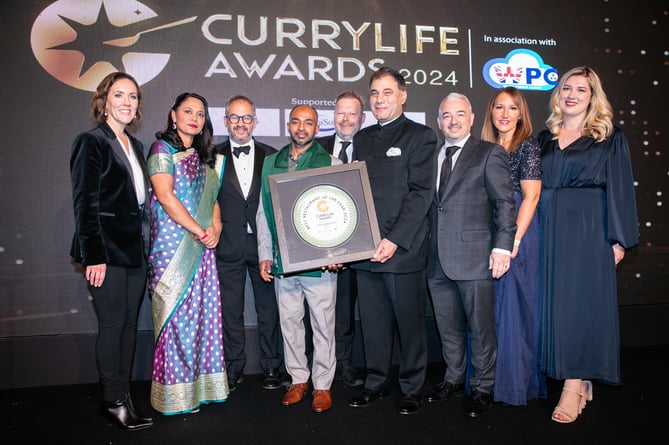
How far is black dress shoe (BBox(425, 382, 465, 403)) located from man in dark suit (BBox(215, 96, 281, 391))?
1.02m

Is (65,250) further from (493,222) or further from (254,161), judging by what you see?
(493,222)

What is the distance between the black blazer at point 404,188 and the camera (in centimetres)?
268

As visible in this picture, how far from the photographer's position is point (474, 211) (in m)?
2.73

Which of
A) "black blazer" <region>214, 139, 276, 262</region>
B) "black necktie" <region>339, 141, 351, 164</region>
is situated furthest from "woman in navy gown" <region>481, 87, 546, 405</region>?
"black blazer" <region>214, 139, 276, 262</region>

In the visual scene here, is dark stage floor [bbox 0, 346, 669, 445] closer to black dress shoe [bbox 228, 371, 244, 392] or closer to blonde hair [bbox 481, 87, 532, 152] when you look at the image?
black dress shoe [bbox 228, 371, 244, 392]

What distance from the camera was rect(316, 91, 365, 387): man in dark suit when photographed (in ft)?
11.1

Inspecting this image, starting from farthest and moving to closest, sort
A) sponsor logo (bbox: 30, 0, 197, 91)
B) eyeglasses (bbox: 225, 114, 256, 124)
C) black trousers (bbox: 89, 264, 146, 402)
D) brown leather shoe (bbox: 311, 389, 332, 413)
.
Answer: sponsor logo (bbox: 30, 0, 197, 91) < eyeglasses (bbox: 225, 114, 256, 124) < brown leather shoe (bbox: 311, 389, 332, 413) < black trousers (bbox: 89, 264, 146, 402)

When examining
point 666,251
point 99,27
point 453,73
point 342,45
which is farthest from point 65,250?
point 666,251

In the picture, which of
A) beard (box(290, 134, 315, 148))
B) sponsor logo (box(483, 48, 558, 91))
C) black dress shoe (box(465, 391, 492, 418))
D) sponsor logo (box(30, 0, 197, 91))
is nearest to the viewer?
black dress shoe (box(465, 391, 492, 418))

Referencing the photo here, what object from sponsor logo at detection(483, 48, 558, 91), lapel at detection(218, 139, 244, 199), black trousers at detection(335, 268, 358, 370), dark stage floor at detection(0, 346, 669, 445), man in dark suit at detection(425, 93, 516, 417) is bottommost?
dark stage floor at detection(0, 346, 669, 445)

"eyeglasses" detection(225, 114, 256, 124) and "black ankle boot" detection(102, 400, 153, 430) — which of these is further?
"eyeglasses" detection(225, 114, 256, 124)

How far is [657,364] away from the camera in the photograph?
371cm

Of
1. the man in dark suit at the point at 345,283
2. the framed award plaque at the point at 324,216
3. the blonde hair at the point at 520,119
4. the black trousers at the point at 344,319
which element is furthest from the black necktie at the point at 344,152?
the blonde hair at the point at 520,119

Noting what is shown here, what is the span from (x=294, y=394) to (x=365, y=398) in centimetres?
43
